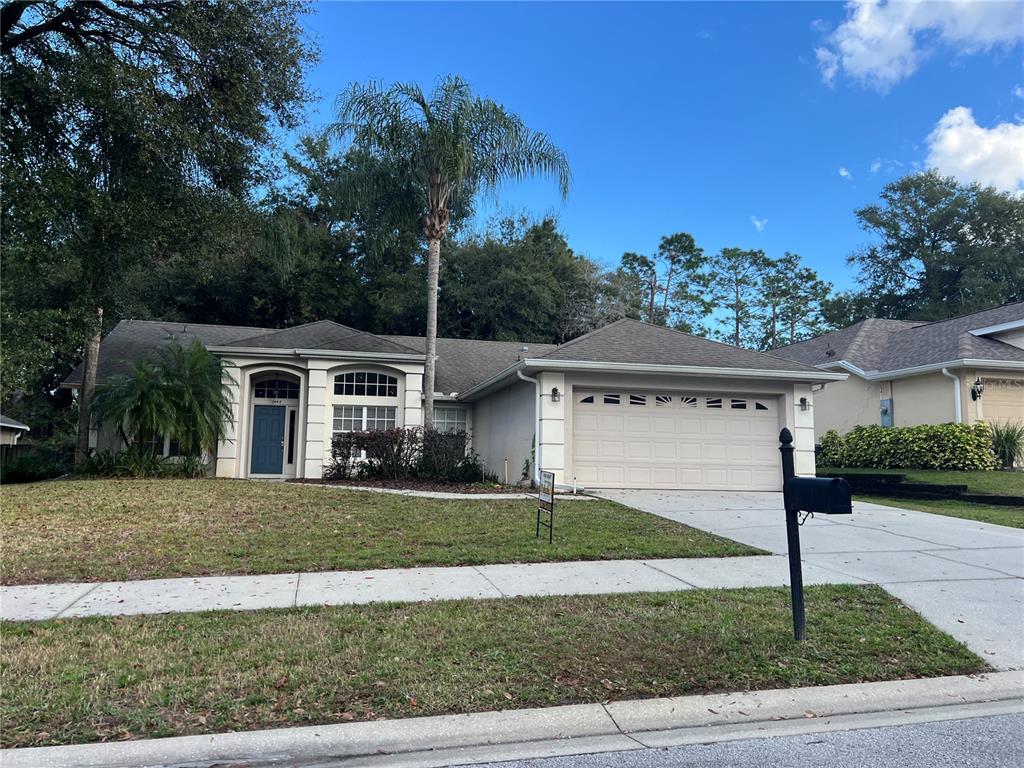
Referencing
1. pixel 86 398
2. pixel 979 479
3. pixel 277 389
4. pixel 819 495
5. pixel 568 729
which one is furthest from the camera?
pixel 277 389

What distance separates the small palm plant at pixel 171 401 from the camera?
15.6 meters


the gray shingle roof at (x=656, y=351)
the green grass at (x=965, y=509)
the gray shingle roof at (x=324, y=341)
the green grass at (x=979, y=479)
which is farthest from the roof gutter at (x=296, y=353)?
the green grass at (x=979, y=479)

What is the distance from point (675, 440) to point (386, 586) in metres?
9.26

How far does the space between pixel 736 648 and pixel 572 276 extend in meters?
28.2

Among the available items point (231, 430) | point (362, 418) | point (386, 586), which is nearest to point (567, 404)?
point (362, 418)

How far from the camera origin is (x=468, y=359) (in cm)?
2156

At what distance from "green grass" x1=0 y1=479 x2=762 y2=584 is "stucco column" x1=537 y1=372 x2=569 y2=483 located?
187 centimetres

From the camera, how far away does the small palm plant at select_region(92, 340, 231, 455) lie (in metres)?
15.6

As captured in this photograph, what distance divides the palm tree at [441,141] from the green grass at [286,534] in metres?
5.57

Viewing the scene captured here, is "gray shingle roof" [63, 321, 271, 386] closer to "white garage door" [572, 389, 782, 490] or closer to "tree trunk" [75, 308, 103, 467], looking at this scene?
"tree trunk" [75, 308, 103, 467]

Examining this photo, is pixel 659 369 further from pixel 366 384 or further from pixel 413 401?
pixel 366 384

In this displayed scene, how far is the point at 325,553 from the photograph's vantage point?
757cm

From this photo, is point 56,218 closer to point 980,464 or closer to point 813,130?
point 813,130

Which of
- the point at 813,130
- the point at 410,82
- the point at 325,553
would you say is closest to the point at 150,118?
the point at 410,82
